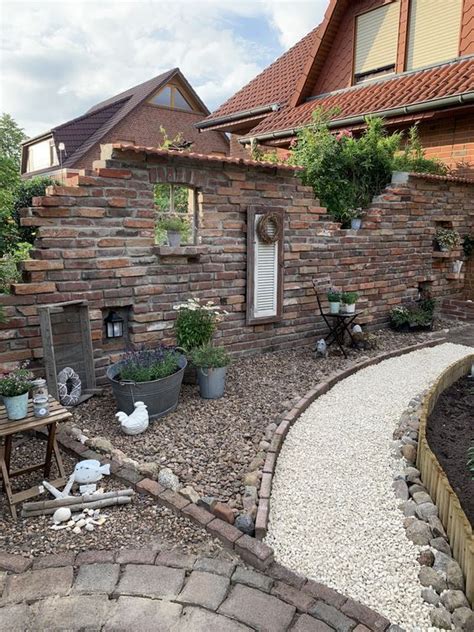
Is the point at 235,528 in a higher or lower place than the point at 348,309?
lower

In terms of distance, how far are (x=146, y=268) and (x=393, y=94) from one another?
607 cm

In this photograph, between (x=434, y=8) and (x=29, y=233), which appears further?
(x=434, y=8)

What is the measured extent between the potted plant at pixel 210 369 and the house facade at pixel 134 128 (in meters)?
16.2

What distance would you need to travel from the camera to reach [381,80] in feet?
29.4

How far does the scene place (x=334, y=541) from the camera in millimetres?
2402

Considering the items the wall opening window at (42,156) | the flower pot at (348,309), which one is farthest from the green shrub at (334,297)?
the wall opening window at (42,156)

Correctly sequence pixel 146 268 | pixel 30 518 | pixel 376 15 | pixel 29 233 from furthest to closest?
pixel 376 15, pixel 29 233, pixel 146 268, pixel 30 518

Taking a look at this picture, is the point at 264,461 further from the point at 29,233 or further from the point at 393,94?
the point at 393,94

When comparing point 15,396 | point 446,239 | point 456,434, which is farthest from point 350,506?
point 446,239

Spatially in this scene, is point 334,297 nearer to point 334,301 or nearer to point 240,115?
point 334,301

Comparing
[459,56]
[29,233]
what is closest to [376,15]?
[459,56]

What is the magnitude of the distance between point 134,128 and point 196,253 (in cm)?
1703

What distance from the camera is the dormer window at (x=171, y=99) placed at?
2017cm

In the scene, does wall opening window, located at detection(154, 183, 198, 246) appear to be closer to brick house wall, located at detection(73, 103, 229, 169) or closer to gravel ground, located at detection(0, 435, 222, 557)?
gravel ground, located at detection(0, 435, 222, 557)
